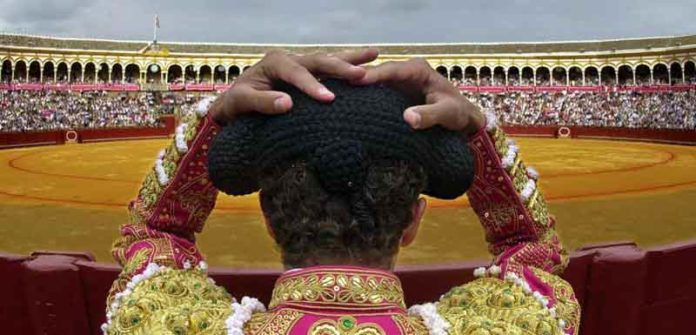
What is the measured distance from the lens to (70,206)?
7.88 meters

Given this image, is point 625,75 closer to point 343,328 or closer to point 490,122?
point 490,122

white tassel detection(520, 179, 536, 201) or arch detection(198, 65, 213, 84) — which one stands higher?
white tassel detection(520, 179, 536, 201)

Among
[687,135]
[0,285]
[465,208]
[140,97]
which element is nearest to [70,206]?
[465,208]

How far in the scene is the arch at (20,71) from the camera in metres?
40.8

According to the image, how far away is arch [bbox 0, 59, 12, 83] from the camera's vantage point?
39812 millimetres

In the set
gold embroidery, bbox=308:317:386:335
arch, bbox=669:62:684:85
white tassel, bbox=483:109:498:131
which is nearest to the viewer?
gold embroidery, bbox=308:317:386:335

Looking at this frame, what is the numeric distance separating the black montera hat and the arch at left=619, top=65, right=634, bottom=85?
150ft

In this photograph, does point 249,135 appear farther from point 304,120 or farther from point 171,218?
point 171,218

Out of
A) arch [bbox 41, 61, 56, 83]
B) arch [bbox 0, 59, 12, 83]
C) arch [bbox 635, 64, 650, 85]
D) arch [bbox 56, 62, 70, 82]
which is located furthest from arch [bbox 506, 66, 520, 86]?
arch [bbox 0, 59, 12, 83]

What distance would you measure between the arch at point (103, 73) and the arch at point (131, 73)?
111cm

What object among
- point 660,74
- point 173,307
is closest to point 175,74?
point 660,74

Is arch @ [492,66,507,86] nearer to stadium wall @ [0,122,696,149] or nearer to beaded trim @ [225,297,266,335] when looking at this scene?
stadium wall @ [0,122,696,149]

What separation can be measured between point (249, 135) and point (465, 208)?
711 cm

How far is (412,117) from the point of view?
35.9 inches
